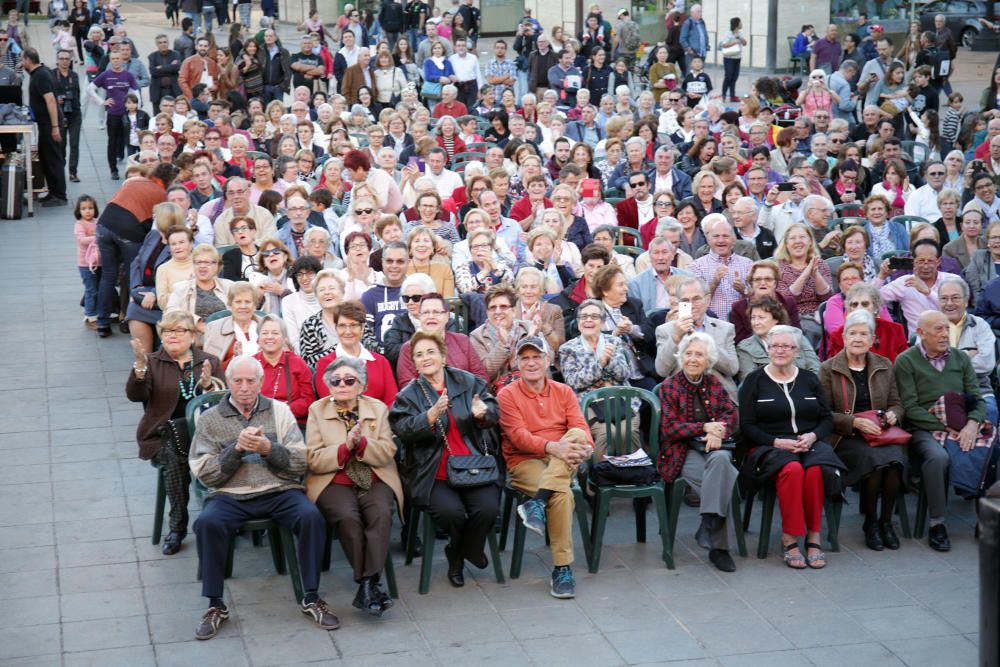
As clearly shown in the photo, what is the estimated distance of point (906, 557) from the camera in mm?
7734

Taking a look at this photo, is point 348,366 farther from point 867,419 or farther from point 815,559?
point 867,419

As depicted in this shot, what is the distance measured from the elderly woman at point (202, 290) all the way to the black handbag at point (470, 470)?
2.52 metres

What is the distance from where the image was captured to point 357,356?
25.5 feet

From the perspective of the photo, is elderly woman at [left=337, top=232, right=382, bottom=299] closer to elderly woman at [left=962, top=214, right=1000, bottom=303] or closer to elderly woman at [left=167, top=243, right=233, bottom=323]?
elderly woman at [left=167, top=243, right=233, bottom=323]

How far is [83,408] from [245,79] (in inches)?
446

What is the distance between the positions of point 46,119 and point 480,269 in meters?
9.52

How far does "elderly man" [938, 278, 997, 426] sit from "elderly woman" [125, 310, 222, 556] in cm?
481

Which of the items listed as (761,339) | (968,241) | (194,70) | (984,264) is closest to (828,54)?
(194,70)

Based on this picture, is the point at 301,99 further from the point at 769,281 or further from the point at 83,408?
the point at 769,281

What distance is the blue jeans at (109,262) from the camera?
1170cm

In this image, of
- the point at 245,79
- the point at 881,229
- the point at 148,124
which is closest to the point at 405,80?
the point at 245,79

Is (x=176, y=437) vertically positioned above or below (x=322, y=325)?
below

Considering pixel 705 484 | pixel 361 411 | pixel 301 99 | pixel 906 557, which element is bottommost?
pixel 906 557

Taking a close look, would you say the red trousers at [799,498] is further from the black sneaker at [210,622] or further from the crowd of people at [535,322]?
A: the black sneaker at [210,622]
